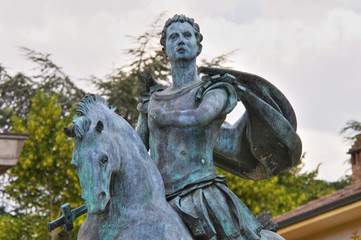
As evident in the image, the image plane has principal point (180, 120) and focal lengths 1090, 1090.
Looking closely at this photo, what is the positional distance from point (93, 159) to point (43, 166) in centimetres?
2573

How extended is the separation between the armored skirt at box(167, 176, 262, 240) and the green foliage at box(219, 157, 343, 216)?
21903mm

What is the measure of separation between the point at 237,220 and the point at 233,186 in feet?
80.6

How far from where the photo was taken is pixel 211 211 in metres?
9.22

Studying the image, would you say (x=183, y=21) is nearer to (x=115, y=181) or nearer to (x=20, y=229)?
(x=115, y=181)

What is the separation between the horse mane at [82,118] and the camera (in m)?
8.26

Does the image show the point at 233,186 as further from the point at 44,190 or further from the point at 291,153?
the point at 291,153

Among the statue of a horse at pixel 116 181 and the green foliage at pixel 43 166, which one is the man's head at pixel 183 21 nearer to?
the statue of a horse at pixel 116 181

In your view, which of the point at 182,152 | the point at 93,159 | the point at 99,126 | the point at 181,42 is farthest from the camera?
the point at 181,42

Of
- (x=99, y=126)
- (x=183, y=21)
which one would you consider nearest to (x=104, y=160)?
(x=99, y=126)

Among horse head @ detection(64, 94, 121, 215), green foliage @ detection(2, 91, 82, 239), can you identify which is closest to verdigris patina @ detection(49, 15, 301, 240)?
horse head @ detection(64, 94, 121, 215)

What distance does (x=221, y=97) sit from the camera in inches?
370

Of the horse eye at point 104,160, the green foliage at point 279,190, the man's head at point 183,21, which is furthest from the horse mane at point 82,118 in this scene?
the green foliage at point 279,190

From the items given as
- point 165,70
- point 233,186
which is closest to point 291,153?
point 233,186

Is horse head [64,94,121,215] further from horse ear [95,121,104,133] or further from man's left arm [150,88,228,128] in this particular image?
→ man's left arm [150,88,228,128]
